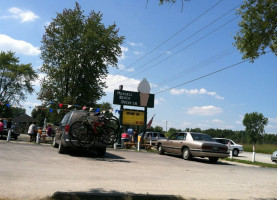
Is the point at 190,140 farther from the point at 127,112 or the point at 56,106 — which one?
the point at 56,106

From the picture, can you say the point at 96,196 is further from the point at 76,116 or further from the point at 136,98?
the point at 136,98

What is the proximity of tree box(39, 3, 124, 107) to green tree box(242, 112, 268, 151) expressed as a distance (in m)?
112

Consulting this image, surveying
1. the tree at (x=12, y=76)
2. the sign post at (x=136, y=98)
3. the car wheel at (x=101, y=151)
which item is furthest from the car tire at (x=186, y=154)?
the tree at (x=12, y=76)

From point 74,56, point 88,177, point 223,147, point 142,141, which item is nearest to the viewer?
point 88,177

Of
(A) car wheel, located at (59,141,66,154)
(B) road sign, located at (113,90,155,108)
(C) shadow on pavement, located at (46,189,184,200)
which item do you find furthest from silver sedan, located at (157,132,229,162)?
(C) shadow on pavement, located at (46,189,184,200)

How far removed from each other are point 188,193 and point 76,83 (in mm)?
29772

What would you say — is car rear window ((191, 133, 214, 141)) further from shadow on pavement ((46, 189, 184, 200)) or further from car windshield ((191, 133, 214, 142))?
shadow on pavement ((46, 189, 184, 200))

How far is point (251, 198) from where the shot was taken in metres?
6.43

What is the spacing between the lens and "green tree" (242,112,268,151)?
13125cm

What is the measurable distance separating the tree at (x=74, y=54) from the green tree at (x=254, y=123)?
368 ft

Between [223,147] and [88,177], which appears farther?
[223,147]

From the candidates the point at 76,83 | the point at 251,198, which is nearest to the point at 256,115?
the point at 76,83

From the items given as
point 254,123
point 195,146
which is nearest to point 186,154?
point 195,146

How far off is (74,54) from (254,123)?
121 metres
